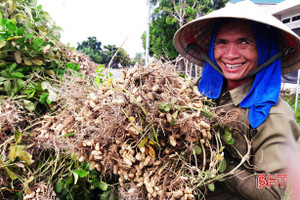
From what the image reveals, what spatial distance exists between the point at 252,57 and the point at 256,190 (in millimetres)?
853

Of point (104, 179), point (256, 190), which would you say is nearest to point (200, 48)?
point (256, 190)

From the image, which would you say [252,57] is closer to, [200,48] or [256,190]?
[200,48]

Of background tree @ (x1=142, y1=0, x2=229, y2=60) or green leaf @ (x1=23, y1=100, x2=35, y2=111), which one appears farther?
background tree @ (x1=142, y1=0, x2=229, y2=60)

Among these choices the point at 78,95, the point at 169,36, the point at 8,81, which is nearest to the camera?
the point at 78,95

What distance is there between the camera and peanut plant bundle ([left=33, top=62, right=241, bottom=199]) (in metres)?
0.81

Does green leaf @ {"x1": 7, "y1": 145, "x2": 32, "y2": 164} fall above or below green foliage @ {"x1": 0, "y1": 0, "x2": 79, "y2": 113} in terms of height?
below

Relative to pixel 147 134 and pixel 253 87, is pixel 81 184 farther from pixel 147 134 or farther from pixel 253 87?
pixel 253 87

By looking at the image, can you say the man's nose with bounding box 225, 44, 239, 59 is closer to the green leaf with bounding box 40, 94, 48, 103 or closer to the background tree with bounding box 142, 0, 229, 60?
the green leaf with bounding box 40, 94, 48, 103

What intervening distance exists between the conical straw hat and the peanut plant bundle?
0.67m

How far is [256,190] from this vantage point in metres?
1.17

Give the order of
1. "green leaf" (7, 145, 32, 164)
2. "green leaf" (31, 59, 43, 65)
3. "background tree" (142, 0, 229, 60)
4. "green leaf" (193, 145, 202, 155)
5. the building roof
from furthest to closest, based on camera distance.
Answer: "background tree" (142, 0, 229, 60), the building roof, "green leaf" (31, 59, 43, 65), "green leaf" (7, 145, 32, 164), "green leaf" (193, 145, 202, 155)

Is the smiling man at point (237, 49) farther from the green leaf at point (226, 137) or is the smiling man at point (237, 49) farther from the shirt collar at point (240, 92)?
the green leaf at point (226, 137)

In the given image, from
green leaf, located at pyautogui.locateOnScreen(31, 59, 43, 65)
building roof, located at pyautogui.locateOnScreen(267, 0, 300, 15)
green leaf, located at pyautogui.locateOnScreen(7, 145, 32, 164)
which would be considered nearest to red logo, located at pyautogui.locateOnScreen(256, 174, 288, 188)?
green leaf, located at pyautogui.locateOnScreen(7, 145, 32, 164)

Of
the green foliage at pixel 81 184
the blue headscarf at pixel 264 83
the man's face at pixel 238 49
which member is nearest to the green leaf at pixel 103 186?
the green foliage at pixel 81 184
